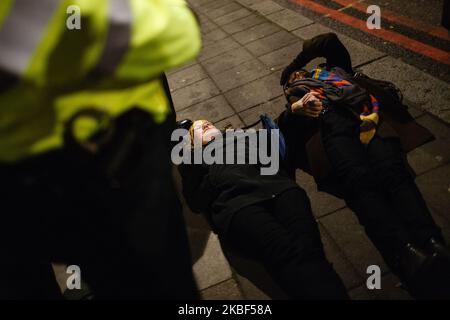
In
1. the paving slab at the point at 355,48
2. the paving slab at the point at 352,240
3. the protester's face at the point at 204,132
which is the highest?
the protester's face at the point at 204,132

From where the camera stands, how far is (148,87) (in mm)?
1339

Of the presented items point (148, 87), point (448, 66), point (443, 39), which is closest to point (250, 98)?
point (448, 66)

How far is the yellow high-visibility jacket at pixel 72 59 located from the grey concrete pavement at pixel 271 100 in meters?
1.82

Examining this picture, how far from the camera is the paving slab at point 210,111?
4.41m

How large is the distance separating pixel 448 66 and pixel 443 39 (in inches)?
32.3

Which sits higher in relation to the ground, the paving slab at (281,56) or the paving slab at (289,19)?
the paving slab at (289,19)

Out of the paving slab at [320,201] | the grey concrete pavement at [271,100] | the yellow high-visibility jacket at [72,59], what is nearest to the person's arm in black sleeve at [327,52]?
the grey concrete pavement at [271,100]

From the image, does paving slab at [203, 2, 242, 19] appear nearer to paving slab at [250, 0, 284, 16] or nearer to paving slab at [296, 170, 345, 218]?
paving slab at [250, 0, 284, 16]

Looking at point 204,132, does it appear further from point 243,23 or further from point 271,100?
point 243,23

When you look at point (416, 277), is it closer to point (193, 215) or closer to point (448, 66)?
point (193, 215)

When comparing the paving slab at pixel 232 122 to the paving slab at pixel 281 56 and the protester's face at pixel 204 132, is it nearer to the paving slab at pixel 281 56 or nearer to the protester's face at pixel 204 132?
the protester's face at pixel 204 132

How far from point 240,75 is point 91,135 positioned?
4.09 meters

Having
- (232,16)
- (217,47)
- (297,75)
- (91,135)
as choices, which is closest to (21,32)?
(91,135)

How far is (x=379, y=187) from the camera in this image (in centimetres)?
263
